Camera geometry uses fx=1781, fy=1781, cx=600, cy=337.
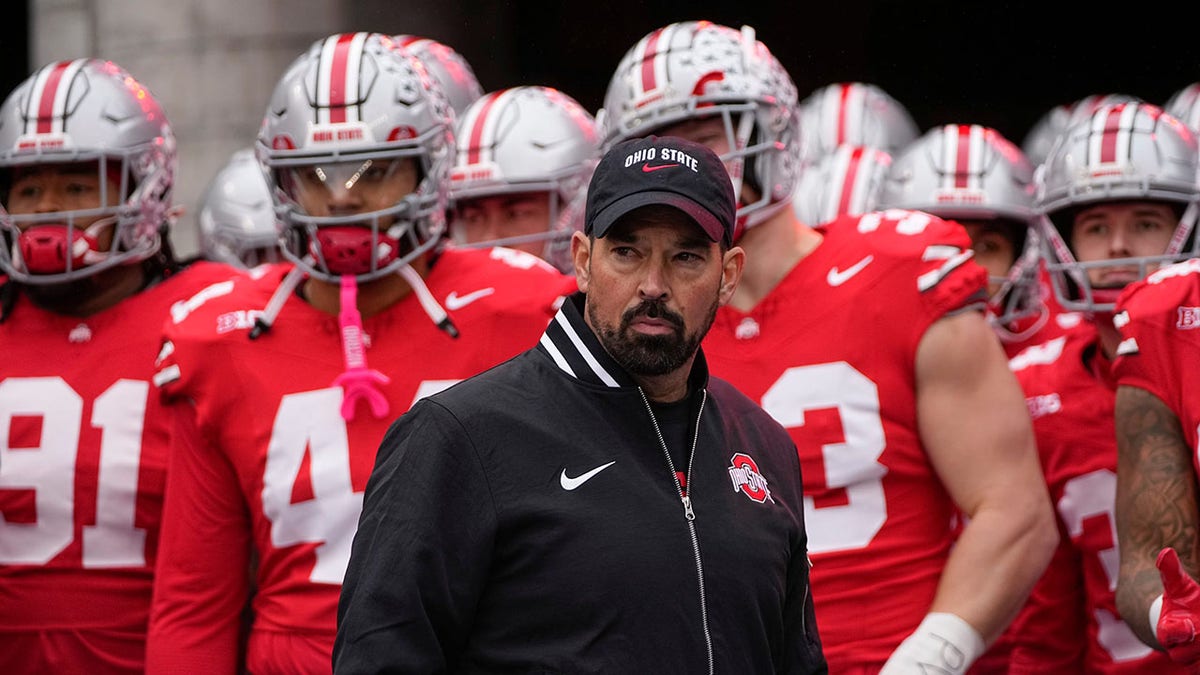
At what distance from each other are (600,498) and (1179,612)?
130 centimetres

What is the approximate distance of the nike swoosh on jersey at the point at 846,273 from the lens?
3.74m

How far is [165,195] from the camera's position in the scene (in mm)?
4438

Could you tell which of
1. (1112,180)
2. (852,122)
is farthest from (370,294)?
(852,122)

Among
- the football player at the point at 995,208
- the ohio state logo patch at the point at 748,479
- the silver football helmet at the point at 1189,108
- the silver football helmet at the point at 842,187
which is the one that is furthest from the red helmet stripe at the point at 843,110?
the ohio state logo patch at the point at 748,479

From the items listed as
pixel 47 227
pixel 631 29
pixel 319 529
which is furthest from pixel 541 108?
pixel 631 29

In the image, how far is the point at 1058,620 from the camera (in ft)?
14.3

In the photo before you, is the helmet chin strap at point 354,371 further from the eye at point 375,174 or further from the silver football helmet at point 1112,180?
the silver football helmet at point 1112,180

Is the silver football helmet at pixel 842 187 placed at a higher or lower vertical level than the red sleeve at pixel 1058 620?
higher

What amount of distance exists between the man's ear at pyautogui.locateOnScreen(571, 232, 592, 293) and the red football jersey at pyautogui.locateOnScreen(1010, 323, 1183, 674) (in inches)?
74.2

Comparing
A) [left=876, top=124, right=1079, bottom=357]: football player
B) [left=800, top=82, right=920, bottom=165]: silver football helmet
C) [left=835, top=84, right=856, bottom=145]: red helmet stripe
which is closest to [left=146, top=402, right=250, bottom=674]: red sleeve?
[left=876, top=124, right=1079, bottom=357]: football player

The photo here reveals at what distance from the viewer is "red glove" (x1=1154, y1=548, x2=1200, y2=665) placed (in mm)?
3146

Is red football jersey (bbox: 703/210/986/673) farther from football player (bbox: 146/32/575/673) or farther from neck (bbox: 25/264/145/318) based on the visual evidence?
neck (bbox: 25/264/145/318)

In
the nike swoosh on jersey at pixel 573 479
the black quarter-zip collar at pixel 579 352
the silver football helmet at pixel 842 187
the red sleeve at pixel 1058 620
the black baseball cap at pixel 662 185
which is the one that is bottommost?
the red sleeve at pixel 1058 620

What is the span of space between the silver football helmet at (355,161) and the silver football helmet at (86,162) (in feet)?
1.83
